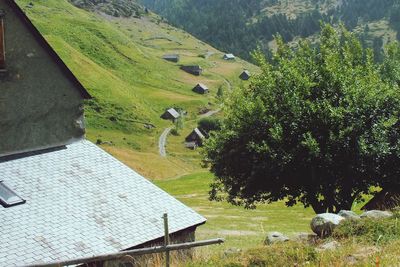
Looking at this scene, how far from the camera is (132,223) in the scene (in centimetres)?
Answer: 2111

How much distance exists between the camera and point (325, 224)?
1823 cm

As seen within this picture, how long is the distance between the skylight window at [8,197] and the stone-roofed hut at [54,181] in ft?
0.12

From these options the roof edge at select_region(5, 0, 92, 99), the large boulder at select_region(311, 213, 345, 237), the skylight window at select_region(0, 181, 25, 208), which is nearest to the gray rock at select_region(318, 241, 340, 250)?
the large boulder at select_region(311, 213, 345, 237)

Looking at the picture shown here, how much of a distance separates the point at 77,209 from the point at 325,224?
975 cm

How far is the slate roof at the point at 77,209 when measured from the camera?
18562mm

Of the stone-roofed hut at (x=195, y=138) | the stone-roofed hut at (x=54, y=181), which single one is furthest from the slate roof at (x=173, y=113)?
the stone-roofed hut at (x=54, y=181)

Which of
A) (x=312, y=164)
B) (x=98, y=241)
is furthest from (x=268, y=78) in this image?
(x=98, y=241)

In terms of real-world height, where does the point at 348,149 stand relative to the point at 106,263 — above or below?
above

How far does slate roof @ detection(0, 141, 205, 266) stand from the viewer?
1856 cm

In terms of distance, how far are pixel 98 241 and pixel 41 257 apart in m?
2.32

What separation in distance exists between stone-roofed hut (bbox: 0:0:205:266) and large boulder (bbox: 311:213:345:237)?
5968 mm

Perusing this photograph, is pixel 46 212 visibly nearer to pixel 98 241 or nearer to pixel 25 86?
pixel 98 241

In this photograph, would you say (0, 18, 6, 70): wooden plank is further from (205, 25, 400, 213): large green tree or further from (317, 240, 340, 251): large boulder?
(317, 240, 340, 251): large boulder

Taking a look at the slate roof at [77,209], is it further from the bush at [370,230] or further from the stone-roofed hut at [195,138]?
the stone-roofed hut at [195,138]
